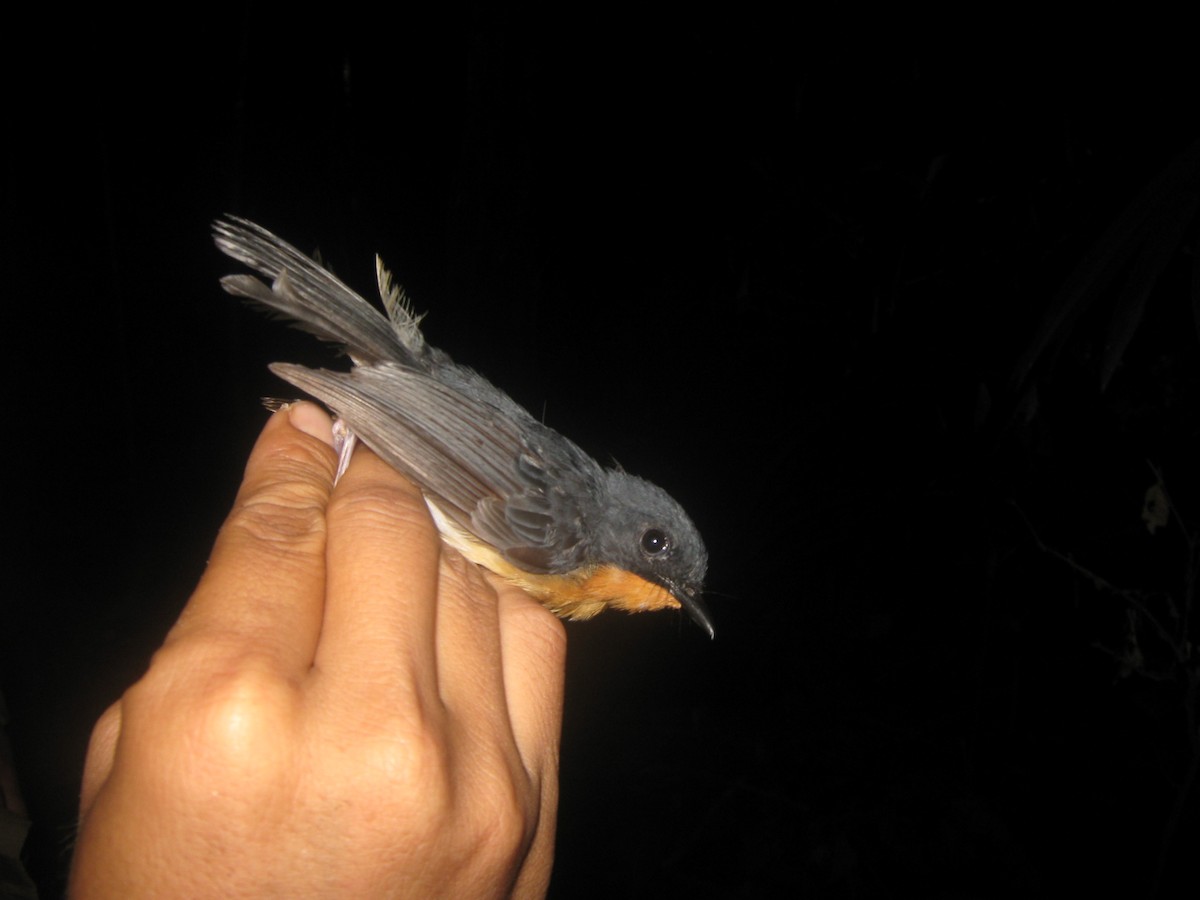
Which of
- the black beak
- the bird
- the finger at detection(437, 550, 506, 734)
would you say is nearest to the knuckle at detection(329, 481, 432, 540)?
the finger at detection(437, 550, 506, 734)

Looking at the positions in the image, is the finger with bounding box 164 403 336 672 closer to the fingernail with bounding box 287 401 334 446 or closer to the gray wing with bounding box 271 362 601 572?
the fingernail with bounding box 287 401 334 446

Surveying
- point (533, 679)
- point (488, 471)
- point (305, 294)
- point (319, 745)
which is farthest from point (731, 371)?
point (319, 745)

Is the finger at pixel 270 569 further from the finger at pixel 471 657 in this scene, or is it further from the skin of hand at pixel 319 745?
the finger at pixel 471 657

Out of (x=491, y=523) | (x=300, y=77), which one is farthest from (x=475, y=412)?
(x=300, y=77)

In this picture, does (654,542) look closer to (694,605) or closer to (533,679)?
(694,605)

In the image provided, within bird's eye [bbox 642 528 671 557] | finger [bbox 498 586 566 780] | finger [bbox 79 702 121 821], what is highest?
finger [bbox 79 702 121 821]

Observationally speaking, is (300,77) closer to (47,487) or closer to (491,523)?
(47,487)
